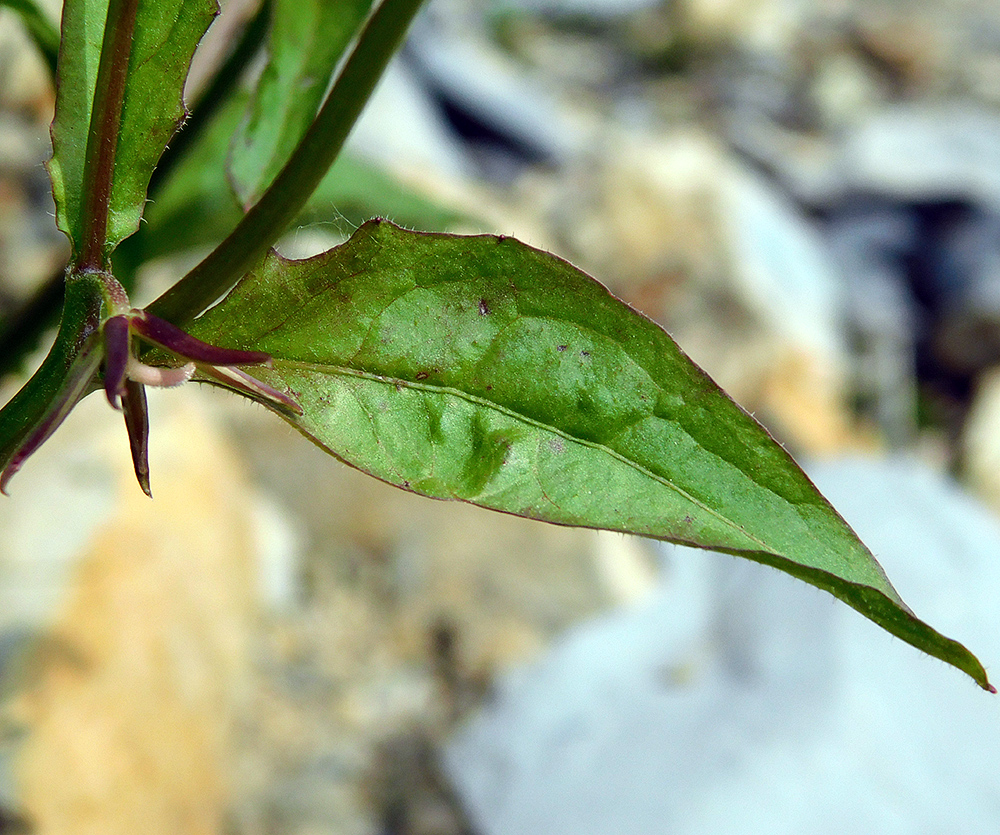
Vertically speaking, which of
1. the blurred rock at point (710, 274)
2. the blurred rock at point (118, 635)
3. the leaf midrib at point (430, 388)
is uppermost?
the blurred rock at point (710, 274)

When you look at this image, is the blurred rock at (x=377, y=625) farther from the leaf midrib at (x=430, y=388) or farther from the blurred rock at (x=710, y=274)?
the blurred rock at (x=710, y=274)

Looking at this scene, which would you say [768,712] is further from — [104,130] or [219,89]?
[104,130]

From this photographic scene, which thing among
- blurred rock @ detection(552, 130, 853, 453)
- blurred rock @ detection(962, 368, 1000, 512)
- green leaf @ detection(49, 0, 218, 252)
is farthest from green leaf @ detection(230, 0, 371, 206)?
blurred rock @ detection(962, 368, 1000, 512)

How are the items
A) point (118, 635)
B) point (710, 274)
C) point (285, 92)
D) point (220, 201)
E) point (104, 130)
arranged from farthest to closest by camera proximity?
point (710, 274) < point (118, 635) < point (220, 201) < point (285, 92) < point (104, 130)

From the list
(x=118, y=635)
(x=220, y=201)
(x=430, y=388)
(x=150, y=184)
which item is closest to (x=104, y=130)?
(x=430, y=388)

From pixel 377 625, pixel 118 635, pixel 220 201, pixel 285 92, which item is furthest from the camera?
pixel 377 625

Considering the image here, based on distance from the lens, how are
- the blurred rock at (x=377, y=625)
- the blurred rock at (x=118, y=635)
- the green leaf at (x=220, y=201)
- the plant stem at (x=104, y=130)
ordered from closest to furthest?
the plant stem at (x=104, y=130)
the green leaf at (x=220, y=201)
the blurred rock at (x=118, y=635)
the blurred rock at (x=377, y=625)

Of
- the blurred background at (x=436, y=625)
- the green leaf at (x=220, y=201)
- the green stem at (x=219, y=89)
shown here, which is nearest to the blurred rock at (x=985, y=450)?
the blurred background at (x=436, y=625)
